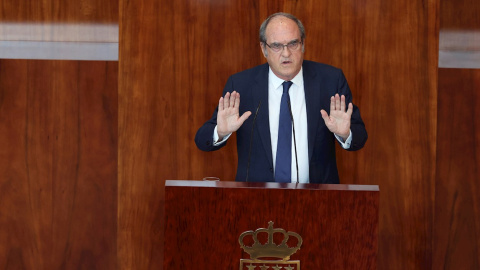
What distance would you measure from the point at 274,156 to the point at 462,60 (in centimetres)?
136

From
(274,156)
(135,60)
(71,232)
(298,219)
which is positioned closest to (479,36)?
(274,156)

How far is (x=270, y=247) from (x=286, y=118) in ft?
2.34

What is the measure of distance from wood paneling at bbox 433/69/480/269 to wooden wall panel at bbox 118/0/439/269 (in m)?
Result: 0.18

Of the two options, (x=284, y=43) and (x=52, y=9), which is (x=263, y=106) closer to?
(x=284, y=43)

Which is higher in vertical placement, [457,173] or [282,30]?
[282,30]

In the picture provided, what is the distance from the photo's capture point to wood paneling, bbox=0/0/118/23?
128 inches

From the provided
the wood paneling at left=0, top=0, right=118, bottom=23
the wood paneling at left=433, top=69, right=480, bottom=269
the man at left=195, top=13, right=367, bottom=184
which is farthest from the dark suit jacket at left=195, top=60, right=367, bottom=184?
the wood paneling at left=0, top=0, right=118, bottom=23

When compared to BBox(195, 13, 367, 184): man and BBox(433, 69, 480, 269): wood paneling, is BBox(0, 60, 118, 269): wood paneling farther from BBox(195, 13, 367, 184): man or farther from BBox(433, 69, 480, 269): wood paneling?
BBox(433, 69, 480, 269): wood paneling

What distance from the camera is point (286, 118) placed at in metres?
2.35

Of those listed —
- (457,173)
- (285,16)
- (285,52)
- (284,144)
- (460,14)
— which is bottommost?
(457,173)

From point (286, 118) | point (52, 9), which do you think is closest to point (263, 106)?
point (286, 118)

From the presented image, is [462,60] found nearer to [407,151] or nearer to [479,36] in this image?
[479,36]

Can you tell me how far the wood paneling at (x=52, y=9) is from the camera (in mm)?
3252

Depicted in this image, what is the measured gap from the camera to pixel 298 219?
1.73 metres
